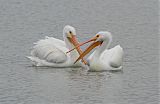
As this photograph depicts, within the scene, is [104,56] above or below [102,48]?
below

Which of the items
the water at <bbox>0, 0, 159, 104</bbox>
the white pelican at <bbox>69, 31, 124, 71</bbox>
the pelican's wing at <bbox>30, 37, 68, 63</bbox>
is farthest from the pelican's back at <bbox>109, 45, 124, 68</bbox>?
the pelican's wing at <bbox>30, 37, 68, 63</bbox>

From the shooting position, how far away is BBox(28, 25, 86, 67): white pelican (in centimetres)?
1327

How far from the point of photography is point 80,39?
1567 cm

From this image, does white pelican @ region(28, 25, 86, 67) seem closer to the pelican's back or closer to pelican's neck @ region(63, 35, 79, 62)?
pelican's neck @ region(63, 35, 79, 62)

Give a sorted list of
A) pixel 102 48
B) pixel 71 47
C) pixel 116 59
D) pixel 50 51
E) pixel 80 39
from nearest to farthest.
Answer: pixel 116 59 < pixel 102 48 < pixel 50 51 < pixel 71 47 < pixel 80 39

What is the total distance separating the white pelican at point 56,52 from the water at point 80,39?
0.56 ft

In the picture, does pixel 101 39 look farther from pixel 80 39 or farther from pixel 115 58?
pixel 80 39

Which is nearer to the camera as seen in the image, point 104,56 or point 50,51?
point 104,56

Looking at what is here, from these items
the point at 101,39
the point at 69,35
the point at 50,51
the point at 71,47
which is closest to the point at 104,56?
the point at 101,39

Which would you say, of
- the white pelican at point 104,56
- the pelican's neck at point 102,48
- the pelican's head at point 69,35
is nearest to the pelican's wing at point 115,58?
the white pelican at point 104,56

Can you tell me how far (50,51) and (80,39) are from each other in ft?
7.79

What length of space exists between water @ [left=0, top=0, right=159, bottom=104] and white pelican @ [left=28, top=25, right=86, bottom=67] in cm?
17

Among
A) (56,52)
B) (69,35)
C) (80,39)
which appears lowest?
(56,52)

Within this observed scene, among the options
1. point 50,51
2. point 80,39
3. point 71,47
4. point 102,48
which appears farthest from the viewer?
point 80,39
